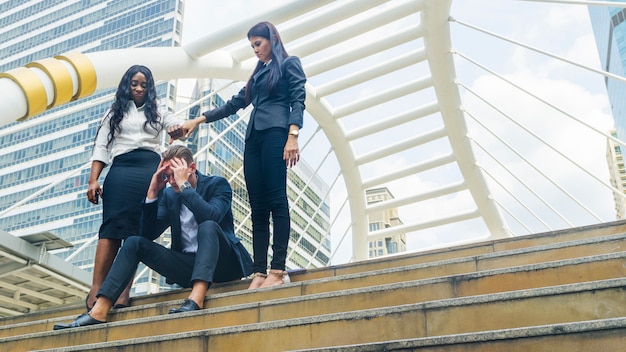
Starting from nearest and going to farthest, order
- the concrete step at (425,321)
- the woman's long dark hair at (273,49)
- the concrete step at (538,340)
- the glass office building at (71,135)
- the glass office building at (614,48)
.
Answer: the concrete step at (538,340) < the concrete step at (425,321) < the woman's long dark hair at (273,49) < the glass office building at (71,135) < the glass office building at (614,48)

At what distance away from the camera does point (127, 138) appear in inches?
159

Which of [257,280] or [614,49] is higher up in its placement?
[614,49]

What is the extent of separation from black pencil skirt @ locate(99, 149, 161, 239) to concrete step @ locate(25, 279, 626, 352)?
1.26m

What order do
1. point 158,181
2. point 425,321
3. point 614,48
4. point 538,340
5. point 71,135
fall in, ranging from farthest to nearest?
point 614,48 < point 71,135 < point 158,181 < point 425,321 < point 538,340

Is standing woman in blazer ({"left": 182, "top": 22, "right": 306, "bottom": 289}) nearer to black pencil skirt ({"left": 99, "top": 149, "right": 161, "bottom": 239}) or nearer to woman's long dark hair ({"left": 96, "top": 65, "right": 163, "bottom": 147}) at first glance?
woman's long dark hair ({"left": 96, "top": 65, "right": 163, "bottom": 147})

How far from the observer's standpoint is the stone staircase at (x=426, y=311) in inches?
74.9

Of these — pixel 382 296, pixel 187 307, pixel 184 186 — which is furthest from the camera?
pixel 184 186

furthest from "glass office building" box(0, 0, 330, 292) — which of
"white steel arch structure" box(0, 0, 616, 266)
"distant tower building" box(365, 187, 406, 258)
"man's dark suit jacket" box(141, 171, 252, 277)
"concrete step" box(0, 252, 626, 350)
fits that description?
"concrete step" box(0, 252, 626, 350)

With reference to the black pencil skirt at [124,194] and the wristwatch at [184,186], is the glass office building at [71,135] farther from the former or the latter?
the wristwatch at [184,186]

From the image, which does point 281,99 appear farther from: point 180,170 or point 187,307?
point 187,307

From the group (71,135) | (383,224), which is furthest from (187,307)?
(383,224)

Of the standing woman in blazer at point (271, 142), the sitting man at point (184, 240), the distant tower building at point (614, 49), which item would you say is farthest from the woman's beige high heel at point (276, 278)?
the distant tower building at point (614, 49)

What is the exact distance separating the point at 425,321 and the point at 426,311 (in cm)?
4

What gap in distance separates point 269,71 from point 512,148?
7.17m
